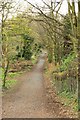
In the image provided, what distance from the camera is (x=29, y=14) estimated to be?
13.1m

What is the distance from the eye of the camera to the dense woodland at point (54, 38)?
11312 millimetres

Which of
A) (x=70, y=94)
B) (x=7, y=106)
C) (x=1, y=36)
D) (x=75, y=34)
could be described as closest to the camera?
(x=75, y=34)

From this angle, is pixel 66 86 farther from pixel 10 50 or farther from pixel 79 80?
pixel 10 50

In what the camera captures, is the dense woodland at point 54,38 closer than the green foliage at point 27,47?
Yes

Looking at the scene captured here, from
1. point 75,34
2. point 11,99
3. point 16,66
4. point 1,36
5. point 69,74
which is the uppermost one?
point 75,34

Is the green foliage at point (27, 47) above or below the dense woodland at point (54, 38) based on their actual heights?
below

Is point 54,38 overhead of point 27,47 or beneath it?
overhead

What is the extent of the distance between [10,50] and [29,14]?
8562mm

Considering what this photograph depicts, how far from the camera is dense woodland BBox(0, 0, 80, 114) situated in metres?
11.3

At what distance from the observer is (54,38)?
77.8 ft

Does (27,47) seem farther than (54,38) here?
Yes

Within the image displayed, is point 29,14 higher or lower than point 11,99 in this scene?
higher

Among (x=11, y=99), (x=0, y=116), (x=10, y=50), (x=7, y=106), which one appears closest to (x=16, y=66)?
(x=10, y=50)

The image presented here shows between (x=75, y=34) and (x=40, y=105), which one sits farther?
(x=40, y=105)
